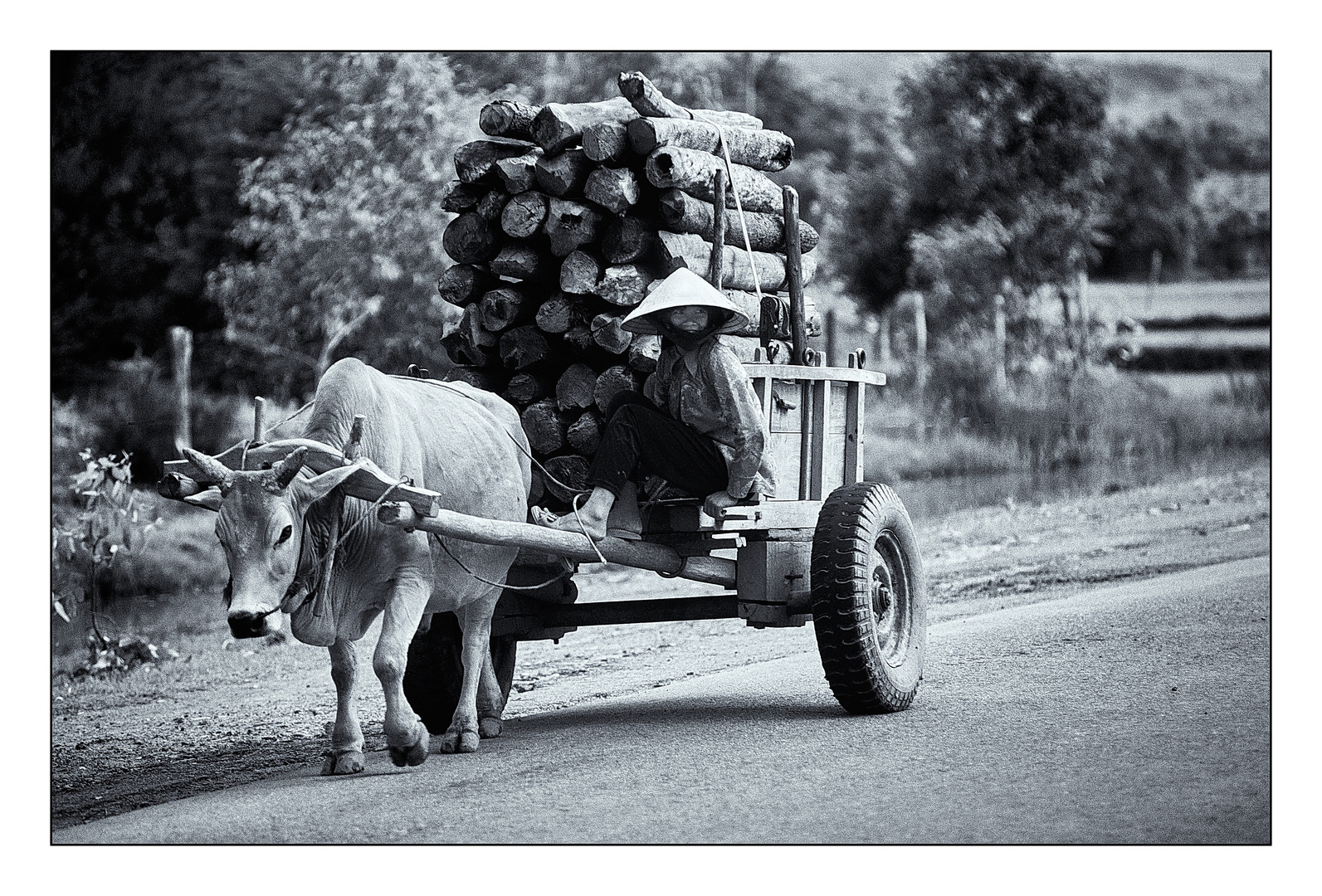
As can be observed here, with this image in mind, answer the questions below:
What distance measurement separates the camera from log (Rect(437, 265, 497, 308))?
6.50 metres

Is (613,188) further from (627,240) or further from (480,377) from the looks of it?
(480,377)

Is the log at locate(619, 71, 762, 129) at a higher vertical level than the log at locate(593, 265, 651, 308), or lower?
higher

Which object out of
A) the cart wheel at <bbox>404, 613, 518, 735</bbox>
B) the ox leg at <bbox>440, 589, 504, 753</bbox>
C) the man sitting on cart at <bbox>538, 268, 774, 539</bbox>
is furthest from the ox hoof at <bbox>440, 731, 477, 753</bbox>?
the man sitting on cart at <bbox>538, 268, 774, 539</bbox>

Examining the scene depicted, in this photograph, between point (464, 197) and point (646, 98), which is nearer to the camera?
point (646, 98)

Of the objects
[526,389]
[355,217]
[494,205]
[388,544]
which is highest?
[355,217]

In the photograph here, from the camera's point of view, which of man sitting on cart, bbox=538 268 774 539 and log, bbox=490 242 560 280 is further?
log, bbox=490 242 560 280

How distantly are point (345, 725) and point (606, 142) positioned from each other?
243 cm

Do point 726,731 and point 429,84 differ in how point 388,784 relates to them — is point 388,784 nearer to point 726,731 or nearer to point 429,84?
point 726,731

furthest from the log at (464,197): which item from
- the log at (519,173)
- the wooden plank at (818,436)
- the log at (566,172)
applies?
the wooden plank at (818,436)

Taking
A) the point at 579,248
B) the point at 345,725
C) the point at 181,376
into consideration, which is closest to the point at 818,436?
the point at 579,248

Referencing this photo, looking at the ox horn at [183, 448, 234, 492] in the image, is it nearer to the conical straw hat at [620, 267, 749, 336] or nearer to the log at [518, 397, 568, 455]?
the conical straw hat at [620, 267, 749, 336]

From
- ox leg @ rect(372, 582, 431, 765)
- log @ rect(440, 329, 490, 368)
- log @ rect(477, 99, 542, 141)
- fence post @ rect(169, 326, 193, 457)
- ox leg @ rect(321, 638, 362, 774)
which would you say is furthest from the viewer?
fence post @ rect(169, 326, 193, 457)

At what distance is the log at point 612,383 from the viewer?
620cm

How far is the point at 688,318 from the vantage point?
18.4ft
